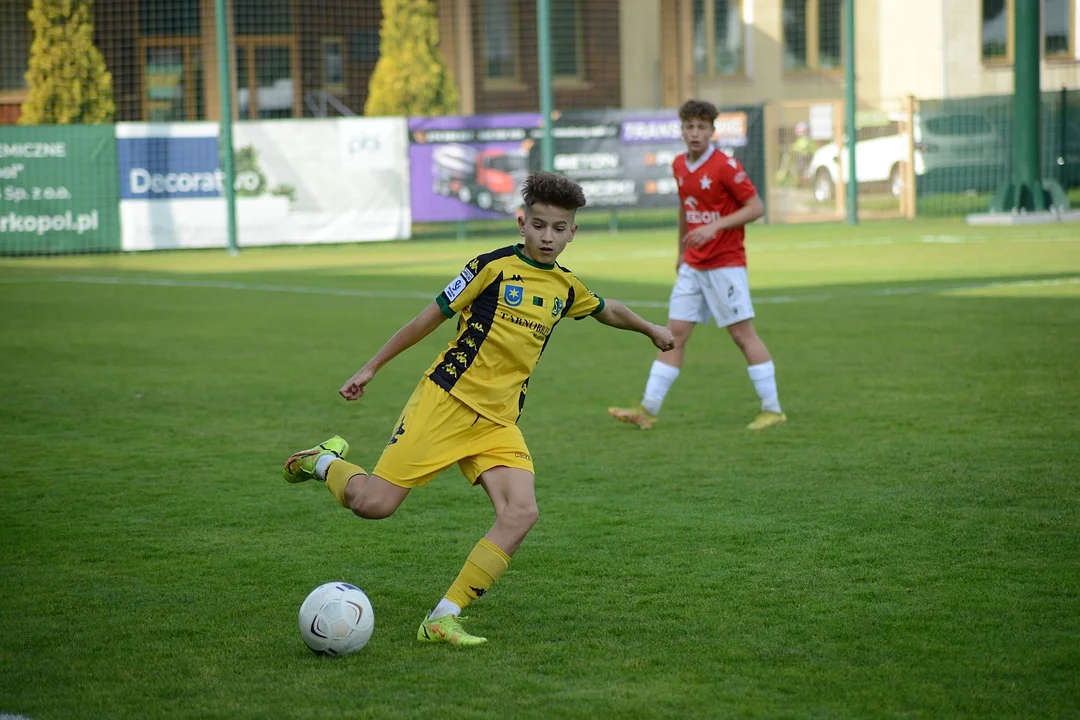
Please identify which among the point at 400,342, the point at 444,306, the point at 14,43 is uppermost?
the point at 14,43

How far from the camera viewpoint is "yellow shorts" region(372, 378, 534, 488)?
4.73 meters

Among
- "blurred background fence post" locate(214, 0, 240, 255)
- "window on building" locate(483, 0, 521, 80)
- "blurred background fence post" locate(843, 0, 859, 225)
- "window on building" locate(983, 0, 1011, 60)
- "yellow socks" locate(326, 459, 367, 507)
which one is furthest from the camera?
"window on building" locate(983, 0, 1011, 60)

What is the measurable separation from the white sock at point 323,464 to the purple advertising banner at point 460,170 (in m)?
20.4

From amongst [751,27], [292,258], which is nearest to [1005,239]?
[292,258]

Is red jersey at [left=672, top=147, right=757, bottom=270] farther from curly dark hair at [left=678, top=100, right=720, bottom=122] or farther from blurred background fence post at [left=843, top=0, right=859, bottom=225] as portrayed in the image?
blurred background fence post at [left=843, top=0, right=859, bottom=225]

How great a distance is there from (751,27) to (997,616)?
1522 inches

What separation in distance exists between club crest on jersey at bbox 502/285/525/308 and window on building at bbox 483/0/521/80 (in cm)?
3268

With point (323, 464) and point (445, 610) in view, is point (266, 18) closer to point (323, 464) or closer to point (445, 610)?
point (323, 464)

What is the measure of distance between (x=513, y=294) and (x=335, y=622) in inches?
51.3

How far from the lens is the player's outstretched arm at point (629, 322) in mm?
5121

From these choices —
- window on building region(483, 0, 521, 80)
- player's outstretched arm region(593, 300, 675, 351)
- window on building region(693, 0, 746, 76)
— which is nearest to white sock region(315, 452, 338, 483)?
player's outstretched arm region(593, 300, 675, 351)

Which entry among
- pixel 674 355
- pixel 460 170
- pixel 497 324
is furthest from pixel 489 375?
pixel 460 170

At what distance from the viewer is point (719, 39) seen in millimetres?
41906

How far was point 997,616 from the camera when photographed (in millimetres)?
4586
